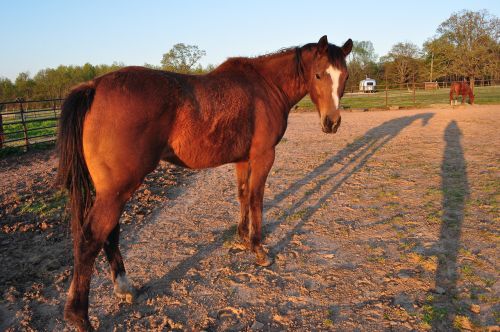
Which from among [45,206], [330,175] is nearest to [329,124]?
[330,175]

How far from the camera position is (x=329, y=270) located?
340 centimetres

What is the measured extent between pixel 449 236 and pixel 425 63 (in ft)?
217

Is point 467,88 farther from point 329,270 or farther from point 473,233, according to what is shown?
point 329,270

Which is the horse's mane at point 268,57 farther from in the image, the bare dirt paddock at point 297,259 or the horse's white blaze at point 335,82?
the bare dirt paddock at point 297,259

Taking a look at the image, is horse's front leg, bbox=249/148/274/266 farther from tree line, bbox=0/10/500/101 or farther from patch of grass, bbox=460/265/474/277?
tree line, bbox=0/10/500/101

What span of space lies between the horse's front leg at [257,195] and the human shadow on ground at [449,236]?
5.38 feet

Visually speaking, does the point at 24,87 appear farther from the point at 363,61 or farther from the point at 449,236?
the point at 363,61

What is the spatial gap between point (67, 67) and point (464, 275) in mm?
71796

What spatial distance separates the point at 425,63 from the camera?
59.9 meters

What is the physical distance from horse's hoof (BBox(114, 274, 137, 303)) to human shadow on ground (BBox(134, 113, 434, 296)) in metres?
0.18

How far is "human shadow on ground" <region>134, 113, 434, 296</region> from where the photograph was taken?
11.3 ft

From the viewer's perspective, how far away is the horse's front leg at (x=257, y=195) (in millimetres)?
3607

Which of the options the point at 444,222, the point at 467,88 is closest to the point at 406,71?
the point at 467,88

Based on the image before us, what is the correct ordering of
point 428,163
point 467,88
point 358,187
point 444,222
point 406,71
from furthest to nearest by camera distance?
1. point 406,71
2. point 467,88
3. point 428,163
4. point 358,187
5. point 444,222
